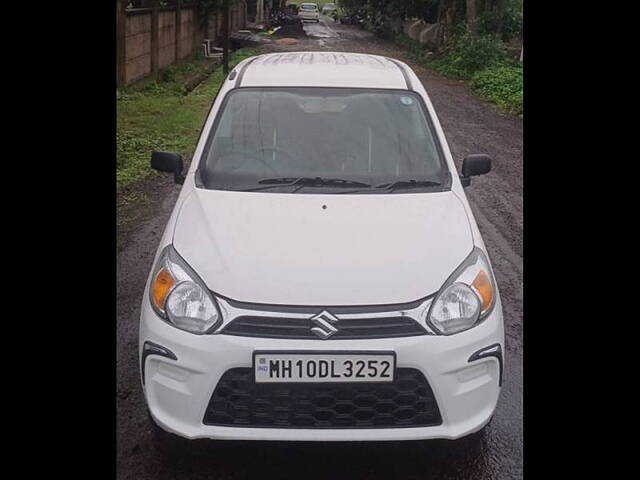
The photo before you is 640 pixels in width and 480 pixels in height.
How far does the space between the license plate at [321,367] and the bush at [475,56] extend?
19.2 metres

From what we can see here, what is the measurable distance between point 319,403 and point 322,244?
72 centimetres

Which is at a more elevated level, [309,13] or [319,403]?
[309,13]

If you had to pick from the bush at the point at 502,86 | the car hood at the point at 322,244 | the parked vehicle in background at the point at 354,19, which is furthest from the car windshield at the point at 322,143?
the parked vehicle in background at the point at 354,19

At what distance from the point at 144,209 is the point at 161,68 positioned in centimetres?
1214

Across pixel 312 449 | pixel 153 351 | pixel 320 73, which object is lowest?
pixel 312 449

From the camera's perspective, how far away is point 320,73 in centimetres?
467

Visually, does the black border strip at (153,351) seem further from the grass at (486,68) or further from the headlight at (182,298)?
the grass at (486,68)

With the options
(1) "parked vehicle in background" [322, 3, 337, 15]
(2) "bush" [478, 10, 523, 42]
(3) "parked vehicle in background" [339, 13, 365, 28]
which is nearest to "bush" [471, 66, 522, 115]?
(2) "bush" [478, 10, 523, 42]

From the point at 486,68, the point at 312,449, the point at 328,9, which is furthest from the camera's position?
the point at 328,9

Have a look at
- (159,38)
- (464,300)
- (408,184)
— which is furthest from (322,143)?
(159,38)

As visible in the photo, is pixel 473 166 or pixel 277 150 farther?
pixel 473 166

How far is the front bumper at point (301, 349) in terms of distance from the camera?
9.94ft

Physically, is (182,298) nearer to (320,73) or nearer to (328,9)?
(320,73)

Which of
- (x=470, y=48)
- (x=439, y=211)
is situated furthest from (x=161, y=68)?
(x=439, y=211)
